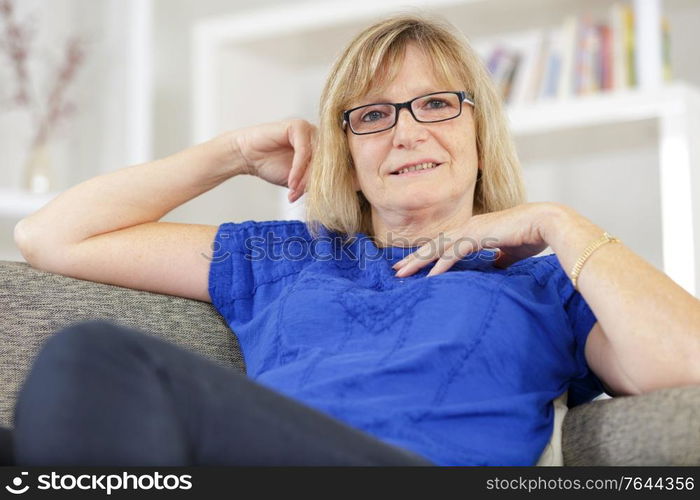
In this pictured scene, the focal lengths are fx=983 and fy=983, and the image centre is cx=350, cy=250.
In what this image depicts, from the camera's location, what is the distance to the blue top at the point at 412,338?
1.32 metres

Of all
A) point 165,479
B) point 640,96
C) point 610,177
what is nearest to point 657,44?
point 640,96

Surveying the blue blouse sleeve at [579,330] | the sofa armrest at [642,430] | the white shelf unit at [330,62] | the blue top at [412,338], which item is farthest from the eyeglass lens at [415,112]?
the white shelf unit at [330,62]

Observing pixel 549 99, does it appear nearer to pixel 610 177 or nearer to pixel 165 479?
pixel 610 177

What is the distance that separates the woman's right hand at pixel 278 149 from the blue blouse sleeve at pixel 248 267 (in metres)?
0.17

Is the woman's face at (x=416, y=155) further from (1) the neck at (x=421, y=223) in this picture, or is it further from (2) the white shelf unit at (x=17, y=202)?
(2) the white shelf unit at (x=17, y=202)

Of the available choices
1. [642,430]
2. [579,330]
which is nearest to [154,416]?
[642,430]

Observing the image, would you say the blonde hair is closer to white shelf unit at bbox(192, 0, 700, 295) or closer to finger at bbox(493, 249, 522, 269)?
finger at bbox(493, 249, 522, 269)

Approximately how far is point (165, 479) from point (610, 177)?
275 centimetres

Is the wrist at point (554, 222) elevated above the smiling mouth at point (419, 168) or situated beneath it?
situated beneath

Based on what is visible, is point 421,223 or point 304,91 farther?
point 304,91

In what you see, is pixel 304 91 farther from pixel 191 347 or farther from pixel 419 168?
pixel 191 347

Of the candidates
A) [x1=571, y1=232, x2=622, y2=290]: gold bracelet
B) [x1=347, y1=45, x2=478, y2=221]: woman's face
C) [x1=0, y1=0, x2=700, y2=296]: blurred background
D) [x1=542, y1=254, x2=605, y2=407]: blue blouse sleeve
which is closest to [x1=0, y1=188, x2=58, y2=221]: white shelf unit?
[x1=0, y1=0, x2=700, y2=296]: blurred background

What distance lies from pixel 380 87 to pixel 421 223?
0.25 metres

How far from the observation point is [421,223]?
5.65 feet
